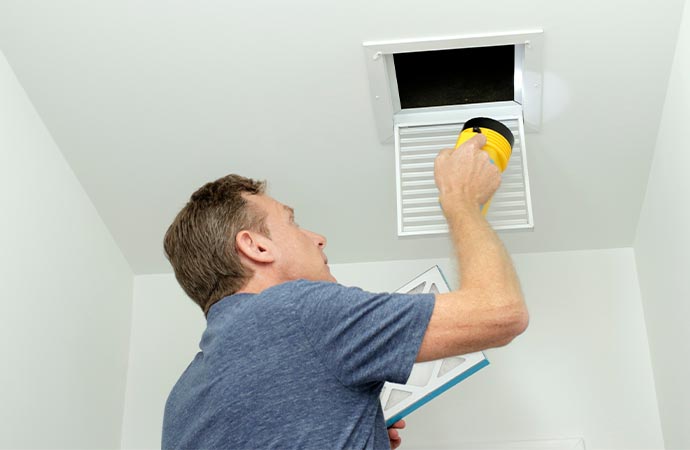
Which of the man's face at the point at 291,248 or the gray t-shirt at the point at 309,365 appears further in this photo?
the man's face at the point at 291,248

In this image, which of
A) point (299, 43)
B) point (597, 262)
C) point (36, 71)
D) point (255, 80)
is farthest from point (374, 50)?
point (597, 262)

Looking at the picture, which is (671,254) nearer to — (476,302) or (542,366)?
(542,366)

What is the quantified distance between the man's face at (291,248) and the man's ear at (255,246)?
0.04 ft

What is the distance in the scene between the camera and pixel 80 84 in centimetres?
208

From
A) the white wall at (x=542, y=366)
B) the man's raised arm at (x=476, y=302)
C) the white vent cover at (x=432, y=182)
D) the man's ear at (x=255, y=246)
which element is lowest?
the white wall at (x=542, y=366)

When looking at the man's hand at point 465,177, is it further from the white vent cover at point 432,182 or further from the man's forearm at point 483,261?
the white vent cover at point 432,182

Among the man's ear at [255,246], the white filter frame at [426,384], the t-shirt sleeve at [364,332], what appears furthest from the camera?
the white filter frame at [426,384]

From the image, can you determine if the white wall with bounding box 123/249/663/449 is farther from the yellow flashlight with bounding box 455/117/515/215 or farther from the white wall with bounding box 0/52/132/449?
the yellow flashlight with bounding box 455/117/515/215

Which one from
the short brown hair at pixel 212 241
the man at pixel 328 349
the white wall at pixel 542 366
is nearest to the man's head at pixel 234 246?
the short brown hair at pixel 212 241

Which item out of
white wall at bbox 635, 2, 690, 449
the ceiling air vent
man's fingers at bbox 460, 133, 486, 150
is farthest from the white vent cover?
white wall at bbox 635, 2, 690, 449

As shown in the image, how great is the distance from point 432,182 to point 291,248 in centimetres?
58

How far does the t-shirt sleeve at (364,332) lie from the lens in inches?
49.5

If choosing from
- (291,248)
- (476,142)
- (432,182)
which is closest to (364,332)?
(291,248)

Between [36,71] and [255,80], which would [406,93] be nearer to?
[255,80]
